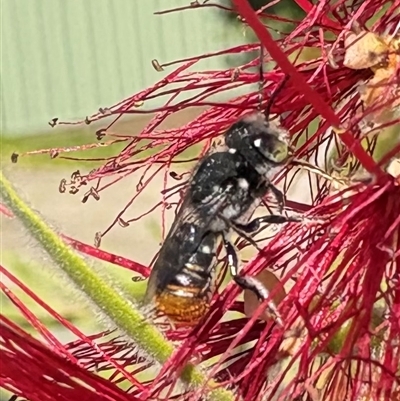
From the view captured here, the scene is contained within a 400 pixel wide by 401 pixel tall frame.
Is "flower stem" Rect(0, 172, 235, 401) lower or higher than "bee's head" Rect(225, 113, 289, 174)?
lower

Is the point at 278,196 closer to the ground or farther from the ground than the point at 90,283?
farther from the ground

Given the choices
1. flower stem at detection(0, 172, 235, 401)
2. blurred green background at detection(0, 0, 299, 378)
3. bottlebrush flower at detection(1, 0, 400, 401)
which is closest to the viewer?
flower stem at detection(0, 172, 235, 401)

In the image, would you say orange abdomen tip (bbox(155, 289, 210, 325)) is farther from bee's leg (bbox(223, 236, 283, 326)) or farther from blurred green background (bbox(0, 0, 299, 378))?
blurred green background (bbox(0, 0, 299, 378))

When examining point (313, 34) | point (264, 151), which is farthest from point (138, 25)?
point (264, 151)

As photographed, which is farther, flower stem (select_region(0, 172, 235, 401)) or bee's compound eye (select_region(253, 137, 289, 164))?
bee's compound eye (select_region(253, 137, 289, 164))

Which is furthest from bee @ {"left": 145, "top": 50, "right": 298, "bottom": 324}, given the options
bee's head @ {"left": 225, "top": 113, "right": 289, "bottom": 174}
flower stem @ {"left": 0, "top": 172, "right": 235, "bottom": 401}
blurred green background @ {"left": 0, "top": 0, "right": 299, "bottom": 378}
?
blurred green background @ {"left": 0, "top": 0, "right": 299, "bottom": 378}

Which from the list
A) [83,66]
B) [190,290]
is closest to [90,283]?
[190,290]

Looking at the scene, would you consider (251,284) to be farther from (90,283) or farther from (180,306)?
(90,283)
